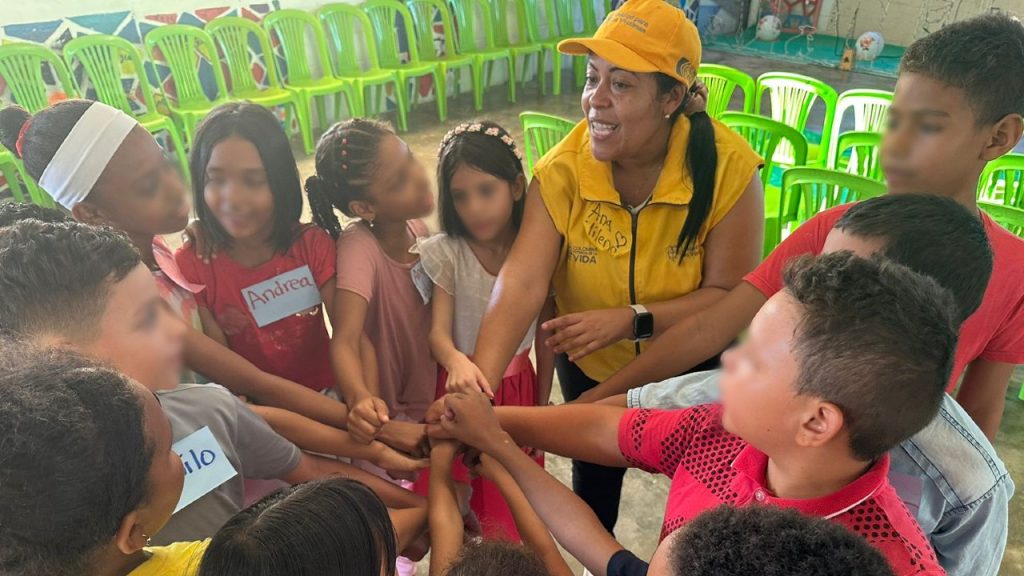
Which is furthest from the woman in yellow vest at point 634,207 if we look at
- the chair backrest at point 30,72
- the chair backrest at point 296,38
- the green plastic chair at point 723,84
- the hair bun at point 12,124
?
the chair backrest at point 296,38

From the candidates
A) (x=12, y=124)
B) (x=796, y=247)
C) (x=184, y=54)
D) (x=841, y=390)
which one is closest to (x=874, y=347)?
(x=841, y=390)

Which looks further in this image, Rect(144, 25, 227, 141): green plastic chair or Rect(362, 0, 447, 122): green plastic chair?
Rect(362, 0, 447, 122): green plastic chair

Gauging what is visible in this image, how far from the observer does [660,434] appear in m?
1.08

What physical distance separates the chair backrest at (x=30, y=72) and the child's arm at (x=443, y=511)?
444cm

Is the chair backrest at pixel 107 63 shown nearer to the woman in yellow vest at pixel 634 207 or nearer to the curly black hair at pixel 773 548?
the woman in yellow vest at pixel 634 207

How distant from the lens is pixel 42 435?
0.67 m

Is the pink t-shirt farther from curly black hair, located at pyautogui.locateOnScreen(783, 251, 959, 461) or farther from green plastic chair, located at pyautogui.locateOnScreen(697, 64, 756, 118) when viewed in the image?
green plastic chair, located at pyautogui.locateOnScreen(697, 64, 756, 118)

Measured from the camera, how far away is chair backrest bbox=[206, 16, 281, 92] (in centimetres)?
521

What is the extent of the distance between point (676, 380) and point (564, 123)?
6.64ft

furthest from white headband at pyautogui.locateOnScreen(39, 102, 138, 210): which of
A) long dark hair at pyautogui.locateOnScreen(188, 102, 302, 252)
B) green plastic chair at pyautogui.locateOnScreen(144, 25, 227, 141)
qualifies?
green plastic chair at pyautogui.locateOnScreen(144, 25, 227, 141)

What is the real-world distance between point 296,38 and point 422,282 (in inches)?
191

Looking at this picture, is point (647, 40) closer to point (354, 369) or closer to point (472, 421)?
point (472, 421)

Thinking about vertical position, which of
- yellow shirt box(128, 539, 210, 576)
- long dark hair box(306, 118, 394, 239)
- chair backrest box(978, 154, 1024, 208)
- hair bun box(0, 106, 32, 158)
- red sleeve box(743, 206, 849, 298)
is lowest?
chair backrest box(978, 154, 1024, 208)

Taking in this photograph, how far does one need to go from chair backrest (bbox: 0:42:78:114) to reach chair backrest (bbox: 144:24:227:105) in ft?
2.14
